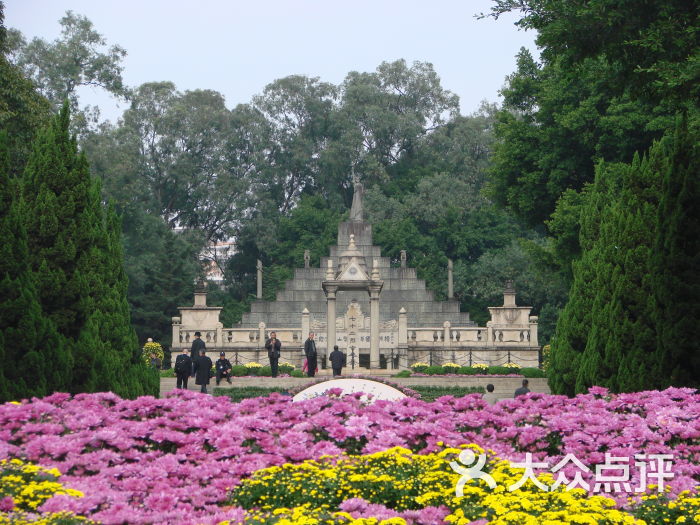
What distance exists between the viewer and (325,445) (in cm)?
923

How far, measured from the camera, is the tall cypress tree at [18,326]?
41.3 feet

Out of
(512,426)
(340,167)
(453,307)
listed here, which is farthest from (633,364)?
(340,167)

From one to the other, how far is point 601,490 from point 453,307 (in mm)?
41211

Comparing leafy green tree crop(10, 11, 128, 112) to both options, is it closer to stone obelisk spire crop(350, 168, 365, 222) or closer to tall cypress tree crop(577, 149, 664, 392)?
stone obelisk spire crop(350, 168, 365, 222)

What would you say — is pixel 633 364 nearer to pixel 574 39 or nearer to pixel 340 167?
pixel 574 39

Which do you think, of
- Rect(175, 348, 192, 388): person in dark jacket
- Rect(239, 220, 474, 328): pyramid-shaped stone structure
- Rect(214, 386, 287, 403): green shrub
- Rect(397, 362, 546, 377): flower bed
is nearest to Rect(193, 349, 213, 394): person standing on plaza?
Rect(175, 348, 192, 388): person in dark jacket

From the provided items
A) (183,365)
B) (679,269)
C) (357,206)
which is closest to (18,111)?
(183,365)

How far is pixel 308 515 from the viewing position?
6781mm

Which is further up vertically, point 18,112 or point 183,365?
point 18,112

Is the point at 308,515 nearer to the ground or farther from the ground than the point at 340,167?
nearer to the ground

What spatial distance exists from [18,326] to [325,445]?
541 centimetres

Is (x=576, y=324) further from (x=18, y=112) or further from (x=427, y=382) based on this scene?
(x=18, y=112)

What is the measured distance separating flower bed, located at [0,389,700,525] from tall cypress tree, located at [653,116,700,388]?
6.74ft

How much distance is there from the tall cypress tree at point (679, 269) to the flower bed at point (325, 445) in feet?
6.74
